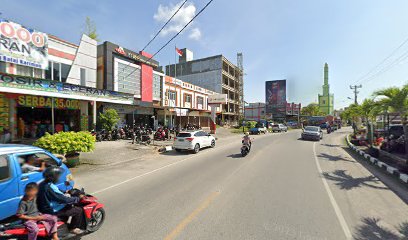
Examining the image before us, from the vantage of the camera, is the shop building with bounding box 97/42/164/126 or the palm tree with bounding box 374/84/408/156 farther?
the shop building with bounding box 97/42/164/126

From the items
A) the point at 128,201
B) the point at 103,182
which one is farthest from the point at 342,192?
the point at 103,182

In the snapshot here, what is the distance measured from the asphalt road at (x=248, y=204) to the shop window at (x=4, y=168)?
2114mm

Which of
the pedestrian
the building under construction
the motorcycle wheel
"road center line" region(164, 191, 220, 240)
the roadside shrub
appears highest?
the building under construction

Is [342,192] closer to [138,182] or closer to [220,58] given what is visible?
[138,182]

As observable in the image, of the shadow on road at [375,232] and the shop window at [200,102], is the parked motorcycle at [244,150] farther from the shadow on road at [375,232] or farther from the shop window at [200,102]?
the shop window at [200,102]

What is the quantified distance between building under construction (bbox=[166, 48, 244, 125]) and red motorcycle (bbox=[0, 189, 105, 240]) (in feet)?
144

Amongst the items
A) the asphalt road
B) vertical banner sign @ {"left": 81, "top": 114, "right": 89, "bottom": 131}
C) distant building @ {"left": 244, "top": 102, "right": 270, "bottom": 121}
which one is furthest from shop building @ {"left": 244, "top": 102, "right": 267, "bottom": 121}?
the asphalt road

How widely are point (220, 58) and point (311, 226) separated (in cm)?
4997

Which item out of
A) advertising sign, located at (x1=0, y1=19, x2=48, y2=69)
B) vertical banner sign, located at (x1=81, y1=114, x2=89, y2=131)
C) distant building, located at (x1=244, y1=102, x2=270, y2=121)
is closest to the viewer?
advertising sign, located at (x1=0, y1=19, x2=48, y2=69)

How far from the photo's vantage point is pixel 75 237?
12.4 ft

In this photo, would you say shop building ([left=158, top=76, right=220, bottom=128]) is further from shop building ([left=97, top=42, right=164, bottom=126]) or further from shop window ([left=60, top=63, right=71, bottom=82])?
shop window ([left=60, top=63, right=71, bottom=82])

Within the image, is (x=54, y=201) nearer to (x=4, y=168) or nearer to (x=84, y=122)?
(x=4, y=168)

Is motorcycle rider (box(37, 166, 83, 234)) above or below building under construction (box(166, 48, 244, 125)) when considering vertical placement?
below

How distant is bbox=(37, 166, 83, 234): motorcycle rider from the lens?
349 centimetres
